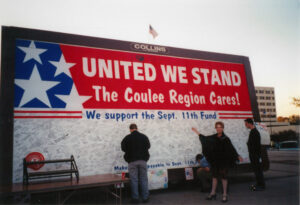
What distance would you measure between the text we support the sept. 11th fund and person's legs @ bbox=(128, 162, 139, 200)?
120 centimetres

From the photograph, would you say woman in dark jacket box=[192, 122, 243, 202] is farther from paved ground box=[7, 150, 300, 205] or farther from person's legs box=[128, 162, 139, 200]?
person's legs box=[128, 162, 139, 200]

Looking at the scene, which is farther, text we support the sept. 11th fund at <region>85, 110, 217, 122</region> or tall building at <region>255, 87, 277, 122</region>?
tall building at <region>255, 87, 277, 122</region>

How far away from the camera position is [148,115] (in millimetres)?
6074

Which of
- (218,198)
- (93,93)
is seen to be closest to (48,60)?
(93,93)

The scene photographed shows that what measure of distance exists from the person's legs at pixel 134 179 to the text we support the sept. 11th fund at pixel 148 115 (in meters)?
1.20

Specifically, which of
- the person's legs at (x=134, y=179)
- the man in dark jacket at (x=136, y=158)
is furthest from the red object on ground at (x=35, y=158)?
the person's legs at (x=134, y=179)

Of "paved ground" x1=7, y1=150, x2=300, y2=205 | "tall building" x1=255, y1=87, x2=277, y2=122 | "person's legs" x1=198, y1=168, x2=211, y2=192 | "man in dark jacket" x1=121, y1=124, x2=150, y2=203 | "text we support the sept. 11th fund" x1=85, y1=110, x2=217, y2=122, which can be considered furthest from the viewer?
"tall building" x1=255, y1=87, x2=277, y2=122

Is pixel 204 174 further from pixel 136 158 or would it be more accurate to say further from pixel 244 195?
pixel 136 158

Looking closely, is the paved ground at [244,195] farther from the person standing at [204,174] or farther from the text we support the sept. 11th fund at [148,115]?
the text we support the sept. 11th fund at [148,115]

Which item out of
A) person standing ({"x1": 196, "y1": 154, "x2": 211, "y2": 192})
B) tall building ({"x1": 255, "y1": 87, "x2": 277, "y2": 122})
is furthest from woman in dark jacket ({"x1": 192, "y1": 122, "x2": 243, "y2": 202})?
tall building ({"x1": 255, "y1": 87, "x2": 277, "y2": 122})

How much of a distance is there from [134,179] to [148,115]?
1695mm

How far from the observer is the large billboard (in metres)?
4.99

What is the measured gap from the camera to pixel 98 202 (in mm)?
5176

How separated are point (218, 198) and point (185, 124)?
203 centimetres
